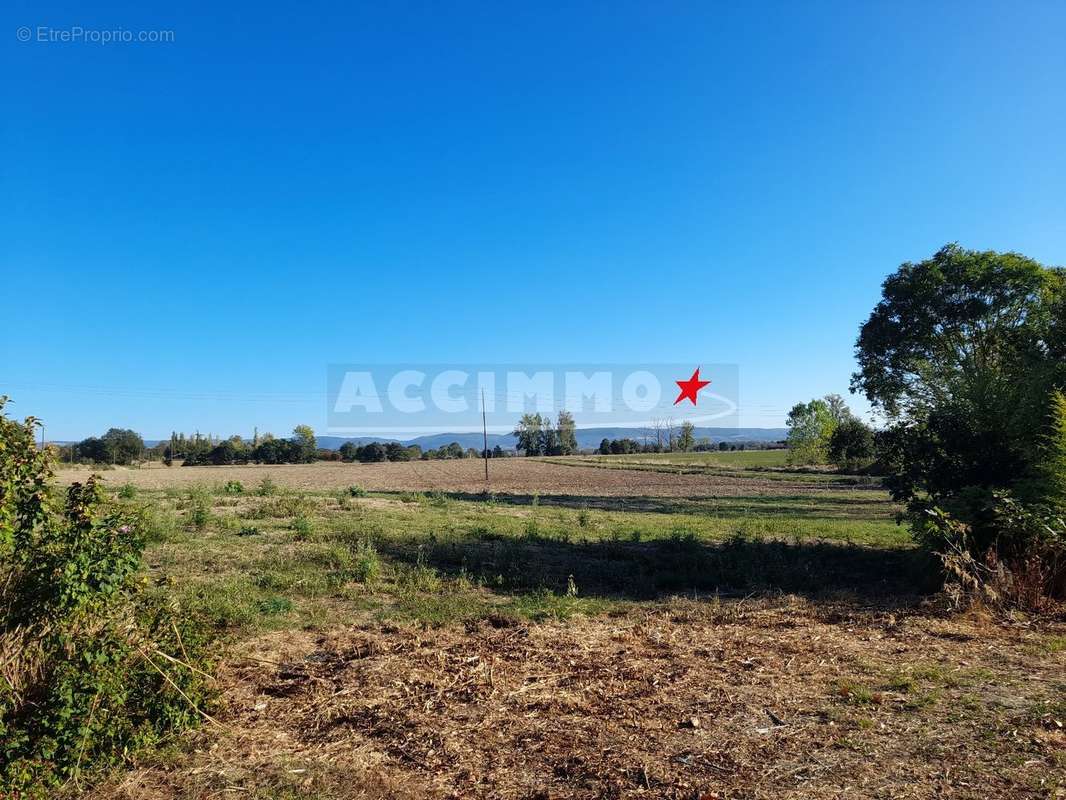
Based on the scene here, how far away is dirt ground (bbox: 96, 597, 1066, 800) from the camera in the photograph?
150 inches

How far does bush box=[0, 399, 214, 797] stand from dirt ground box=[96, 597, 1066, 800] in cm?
36

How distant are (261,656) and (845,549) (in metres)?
12.3

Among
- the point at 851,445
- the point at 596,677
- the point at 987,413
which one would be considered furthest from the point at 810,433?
the point at 596,677

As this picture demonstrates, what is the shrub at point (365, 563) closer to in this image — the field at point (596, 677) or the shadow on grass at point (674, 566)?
the field at point (596, 677)

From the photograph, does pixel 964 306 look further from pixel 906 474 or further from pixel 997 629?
pixel 997 629

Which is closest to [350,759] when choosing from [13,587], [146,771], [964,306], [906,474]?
[146,771]

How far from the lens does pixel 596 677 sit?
18.5ft

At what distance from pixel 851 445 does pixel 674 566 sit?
5215 cm

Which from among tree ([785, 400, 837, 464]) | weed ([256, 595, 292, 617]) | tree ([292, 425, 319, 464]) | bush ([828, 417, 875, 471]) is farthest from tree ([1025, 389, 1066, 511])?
tree ([292, 425, 319, 464])

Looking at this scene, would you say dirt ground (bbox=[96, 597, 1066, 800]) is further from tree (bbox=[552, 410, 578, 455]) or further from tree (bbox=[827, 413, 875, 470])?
tree (bbox=[552, 410, 578, 455])

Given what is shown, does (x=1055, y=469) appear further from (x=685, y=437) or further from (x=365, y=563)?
(x=685, y=437)

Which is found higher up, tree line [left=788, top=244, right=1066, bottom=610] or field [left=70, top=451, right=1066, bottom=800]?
tree line [left=788, top=244, right=1066, bottom=610]

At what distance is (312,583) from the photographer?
8.93 meters

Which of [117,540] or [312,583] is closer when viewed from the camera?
[117,540]
